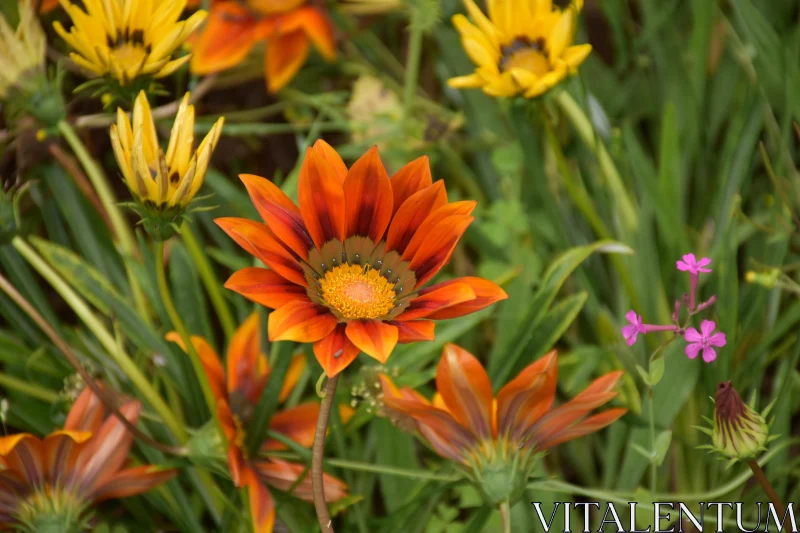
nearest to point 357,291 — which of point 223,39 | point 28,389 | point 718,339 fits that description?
point 718,339

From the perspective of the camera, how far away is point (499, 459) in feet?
1.87

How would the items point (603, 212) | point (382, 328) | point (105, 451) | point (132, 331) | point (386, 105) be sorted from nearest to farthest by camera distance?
1. point (382, 328)
2. point (105, 451)
3. point (132, 331)
4. point (603, 212)
5. point (386, 105)

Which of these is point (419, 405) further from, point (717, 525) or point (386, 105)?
point (386, 105)

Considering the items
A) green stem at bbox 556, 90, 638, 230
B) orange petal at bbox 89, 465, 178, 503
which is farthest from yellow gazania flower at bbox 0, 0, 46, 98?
green stem at bbox 556, 90, 638, 230

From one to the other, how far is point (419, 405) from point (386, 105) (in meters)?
0.51

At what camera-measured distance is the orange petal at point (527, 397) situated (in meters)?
0.56

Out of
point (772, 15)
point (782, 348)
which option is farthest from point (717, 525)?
point (772, 15)

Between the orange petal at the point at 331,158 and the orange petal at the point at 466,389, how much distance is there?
135mm

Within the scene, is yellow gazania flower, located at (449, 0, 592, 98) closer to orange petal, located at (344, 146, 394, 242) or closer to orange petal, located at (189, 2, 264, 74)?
orange petal, located at (344, 146, 394, 242)

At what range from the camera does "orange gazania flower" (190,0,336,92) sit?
0.89 metres

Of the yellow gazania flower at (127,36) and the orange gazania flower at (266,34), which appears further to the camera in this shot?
the orange gazania flower at (266,34)

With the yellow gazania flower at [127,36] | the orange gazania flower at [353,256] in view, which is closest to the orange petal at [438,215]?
the orange gazania flower at [353,256]

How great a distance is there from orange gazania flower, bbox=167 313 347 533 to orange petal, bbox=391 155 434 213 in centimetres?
21

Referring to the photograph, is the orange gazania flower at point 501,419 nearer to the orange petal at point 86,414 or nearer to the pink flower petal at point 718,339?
the pink flower petal at point 718,339
